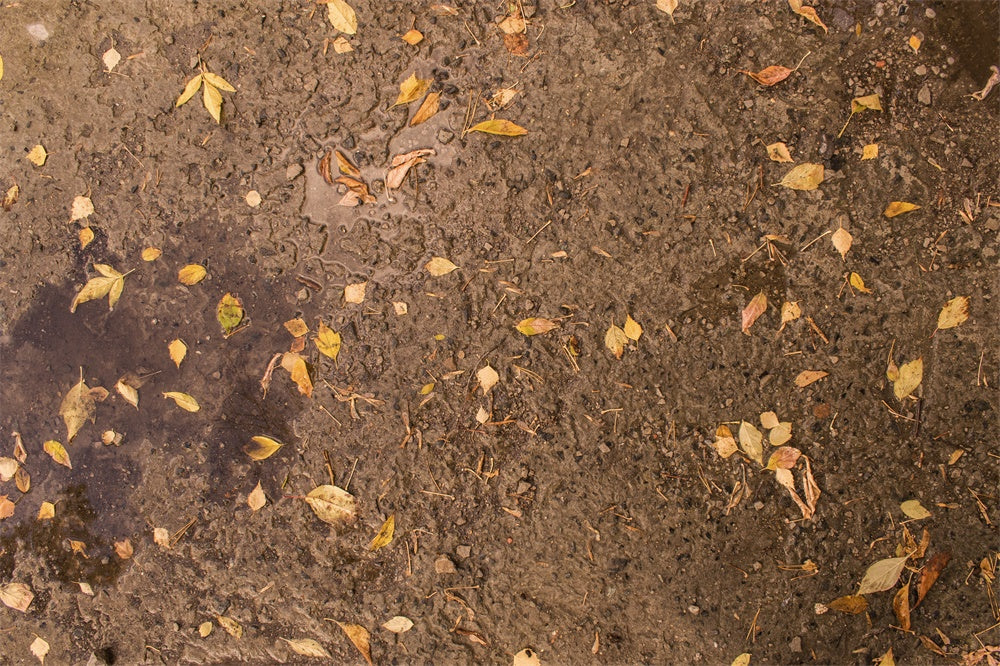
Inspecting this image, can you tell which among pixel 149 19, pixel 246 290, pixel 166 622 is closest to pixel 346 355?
pixel 246 290

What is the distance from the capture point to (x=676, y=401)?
1.85 metres

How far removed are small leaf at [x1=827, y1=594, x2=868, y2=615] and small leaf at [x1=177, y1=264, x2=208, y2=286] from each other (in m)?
2.54

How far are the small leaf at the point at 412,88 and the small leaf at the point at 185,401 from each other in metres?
1.35

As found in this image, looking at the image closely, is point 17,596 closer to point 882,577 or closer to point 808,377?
point 808,377

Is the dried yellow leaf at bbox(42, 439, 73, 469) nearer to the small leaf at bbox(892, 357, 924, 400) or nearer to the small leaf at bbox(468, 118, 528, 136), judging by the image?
the small leaf at bbox(468, 118, 528, 136)

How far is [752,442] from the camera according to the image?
1.83 meters

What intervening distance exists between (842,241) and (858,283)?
0.16 m

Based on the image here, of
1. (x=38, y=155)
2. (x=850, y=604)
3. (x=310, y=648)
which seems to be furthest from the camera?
(x=38, y=155)

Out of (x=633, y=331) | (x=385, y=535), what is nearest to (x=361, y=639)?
(x=385, y=535)

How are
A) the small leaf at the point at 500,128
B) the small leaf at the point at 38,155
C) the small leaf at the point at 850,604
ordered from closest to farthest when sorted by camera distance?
1. the small leaf at the point at 850,604
2. the small leaf at the point at 500,128
3. the small leaf at the point at 38,155

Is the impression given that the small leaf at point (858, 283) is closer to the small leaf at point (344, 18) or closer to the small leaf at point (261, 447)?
the small leaf at point (344, 18)

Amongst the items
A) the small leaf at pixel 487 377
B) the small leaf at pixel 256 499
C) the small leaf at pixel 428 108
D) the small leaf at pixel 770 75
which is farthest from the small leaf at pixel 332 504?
the small leaf at pixel 770 75

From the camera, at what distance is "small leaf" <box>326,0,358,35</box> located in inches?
77.3

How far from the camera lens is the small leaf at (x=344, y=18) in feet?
6.44
